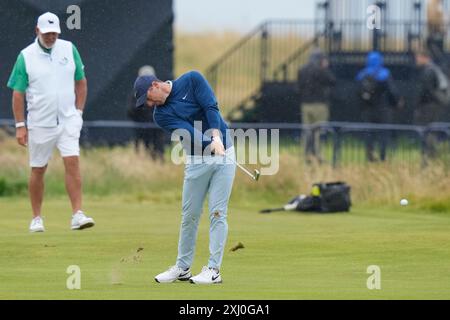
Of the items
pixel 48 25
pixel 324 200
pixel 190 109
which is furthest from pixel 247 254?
pixel 324 200

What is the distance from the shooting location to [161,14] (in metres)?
26.3

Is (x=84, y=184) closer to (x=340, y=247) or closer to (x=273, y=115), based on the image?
(x=340, y=247)

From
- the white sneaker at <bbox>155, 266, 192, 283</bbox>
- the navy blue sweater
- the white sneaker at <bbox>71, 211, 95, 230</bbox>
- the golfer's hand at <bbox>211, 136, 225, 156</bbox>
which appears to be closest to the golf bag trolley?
the white sneaker at <bbox>71, 211, 95, 230</bbox>

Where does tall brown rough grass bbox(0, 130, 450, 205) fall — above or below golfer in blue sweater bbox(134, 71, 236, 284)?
below

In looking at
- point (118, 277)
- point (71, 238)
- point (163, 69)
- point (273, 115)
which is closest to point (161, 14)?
point (163, 69)

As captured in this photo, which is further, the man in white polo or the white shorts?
the white shorts

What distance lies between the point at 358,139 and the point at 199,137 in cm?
1224

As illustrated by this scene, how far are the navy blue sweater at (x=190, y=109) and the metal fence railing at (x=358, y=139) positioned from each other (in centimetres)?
930

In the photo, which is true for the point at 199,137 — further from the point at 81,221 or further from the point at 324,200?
the point at 324,200

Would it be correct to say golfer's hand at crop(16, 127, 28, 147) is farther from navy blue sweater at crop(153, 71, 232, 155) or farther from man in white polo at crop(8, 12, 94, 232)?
navy blue sweater at crop(153, 71, 232, 155)

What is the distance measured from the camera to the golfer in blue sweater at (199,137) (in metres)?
11.9

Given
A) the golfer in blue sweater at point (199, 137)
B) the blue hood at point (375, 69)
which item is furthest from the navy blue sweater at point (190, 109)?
the blue hood at point (375, 69)

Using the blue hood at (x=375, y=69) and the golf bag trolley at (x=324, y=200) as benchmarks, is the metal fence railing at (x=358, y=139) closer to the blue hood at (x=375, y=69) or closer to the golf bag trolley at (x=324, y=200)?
the golf bag trolley at (x=324, y=200)

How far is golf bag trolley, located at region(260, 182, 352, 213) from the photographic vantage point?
19328 mm
